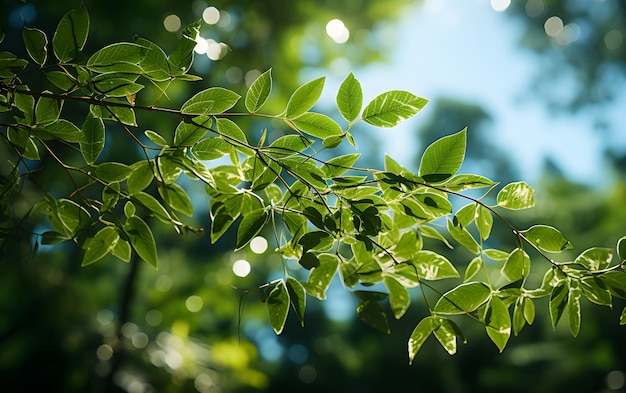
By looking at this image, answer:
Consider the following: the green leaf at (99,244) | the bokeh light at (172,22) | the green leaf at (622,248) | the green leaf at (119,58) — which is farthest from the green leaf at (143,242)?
the bokeh light at (172,22)

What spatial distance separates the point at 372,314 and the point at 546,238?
5.4 inches

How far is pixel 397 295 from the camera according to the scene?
41cm

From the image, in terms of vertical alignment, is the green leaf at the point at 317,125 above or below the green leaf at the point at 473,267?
above

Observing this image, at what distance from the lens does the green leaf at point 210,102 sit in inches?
13.8

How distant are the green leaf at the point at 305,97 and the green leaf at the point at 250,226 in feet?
0.24

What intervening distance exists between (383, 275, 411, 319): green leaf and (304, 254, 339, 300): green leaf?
43 mm

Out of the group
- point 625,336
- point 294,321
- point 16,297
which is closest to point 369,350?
point 294,321

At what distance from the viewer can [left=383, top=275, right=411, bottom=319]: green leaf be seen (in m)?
0.41

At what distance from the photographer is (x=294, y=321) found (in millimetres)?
3965

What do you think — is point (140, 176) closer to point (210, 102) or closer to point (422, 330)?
point (210, 102)

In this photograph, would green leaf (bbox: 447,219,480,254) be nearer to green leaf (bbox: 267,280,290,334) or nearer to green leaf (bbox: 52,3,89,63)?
green leaf (bbox: 267,280,290,334)

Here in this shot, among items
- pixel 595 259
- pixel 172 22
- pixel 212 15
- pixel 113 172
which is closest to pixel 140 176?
pixel 113 172

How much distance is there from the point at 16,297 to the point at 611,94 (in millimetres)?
4541

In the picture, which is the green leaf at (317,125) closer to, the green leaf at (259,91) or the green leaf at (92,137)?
the green leaf at (259,91)
